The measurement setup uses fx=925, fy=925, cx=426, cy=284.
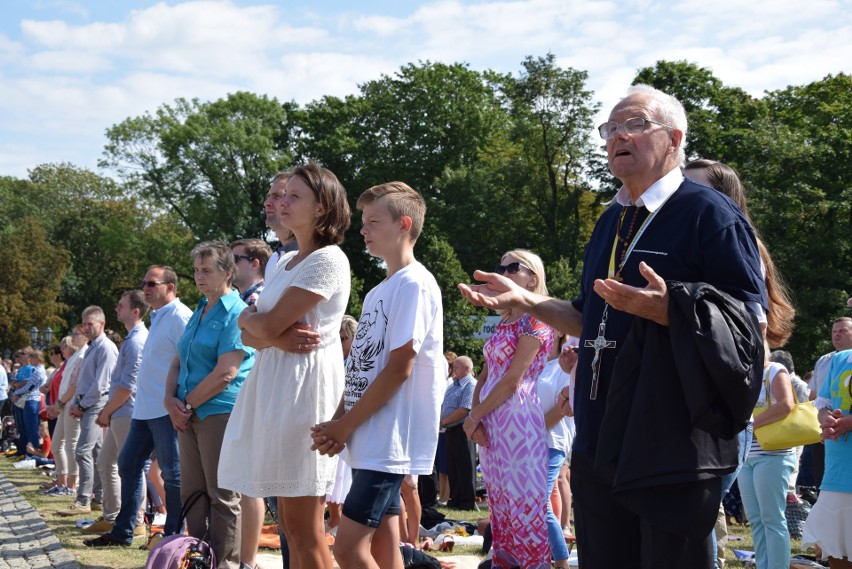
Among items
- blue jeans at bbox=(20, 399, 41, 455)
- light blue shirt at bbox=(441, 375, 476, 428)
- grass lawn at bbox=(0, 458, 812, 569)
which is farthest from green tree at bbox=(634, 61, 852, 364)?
blue jeans at bbox=(20, 399, 41, 455)

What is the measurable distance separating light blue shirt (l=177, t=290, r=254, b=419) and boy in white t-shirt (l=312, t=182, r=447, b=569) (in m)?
1.96

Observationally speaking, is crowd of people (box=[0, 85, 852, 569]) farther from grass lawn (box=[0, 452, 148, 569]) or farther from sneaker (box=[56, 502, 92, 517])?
sneaker (box=[56, 502, 92, 517])

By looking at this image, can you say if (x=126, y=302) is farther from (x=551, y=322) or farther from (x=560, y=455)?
(x=551, y=322)

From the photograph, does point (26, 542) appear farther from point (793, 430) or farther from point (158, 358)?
point (793, 430)

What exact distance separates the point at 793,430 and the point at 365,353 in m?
2.99

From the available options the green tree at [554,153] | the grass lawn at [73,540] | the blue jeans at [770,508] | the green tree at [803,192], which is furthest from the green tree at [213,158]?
the blue jeans at [770,508]

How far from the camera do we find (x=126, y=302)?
366 inches

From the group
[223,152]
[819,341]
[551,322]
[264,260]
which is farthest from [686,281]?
[223,152]

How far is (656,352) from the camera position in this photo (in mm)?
2594

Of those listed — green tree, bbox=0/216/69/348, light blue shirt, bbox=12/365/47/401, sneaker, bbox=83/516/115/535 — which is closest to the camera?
sneaker, bbox=83/516/115/535

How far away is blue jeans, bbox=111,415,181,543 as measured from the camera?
22.8 feet

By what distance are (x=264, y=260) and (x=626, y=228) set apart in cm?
437

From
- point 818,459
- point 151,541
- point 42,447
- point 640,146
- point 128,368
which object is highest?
point 640,146

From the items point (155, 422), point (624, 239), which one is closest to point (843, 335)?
point (155, 422)
